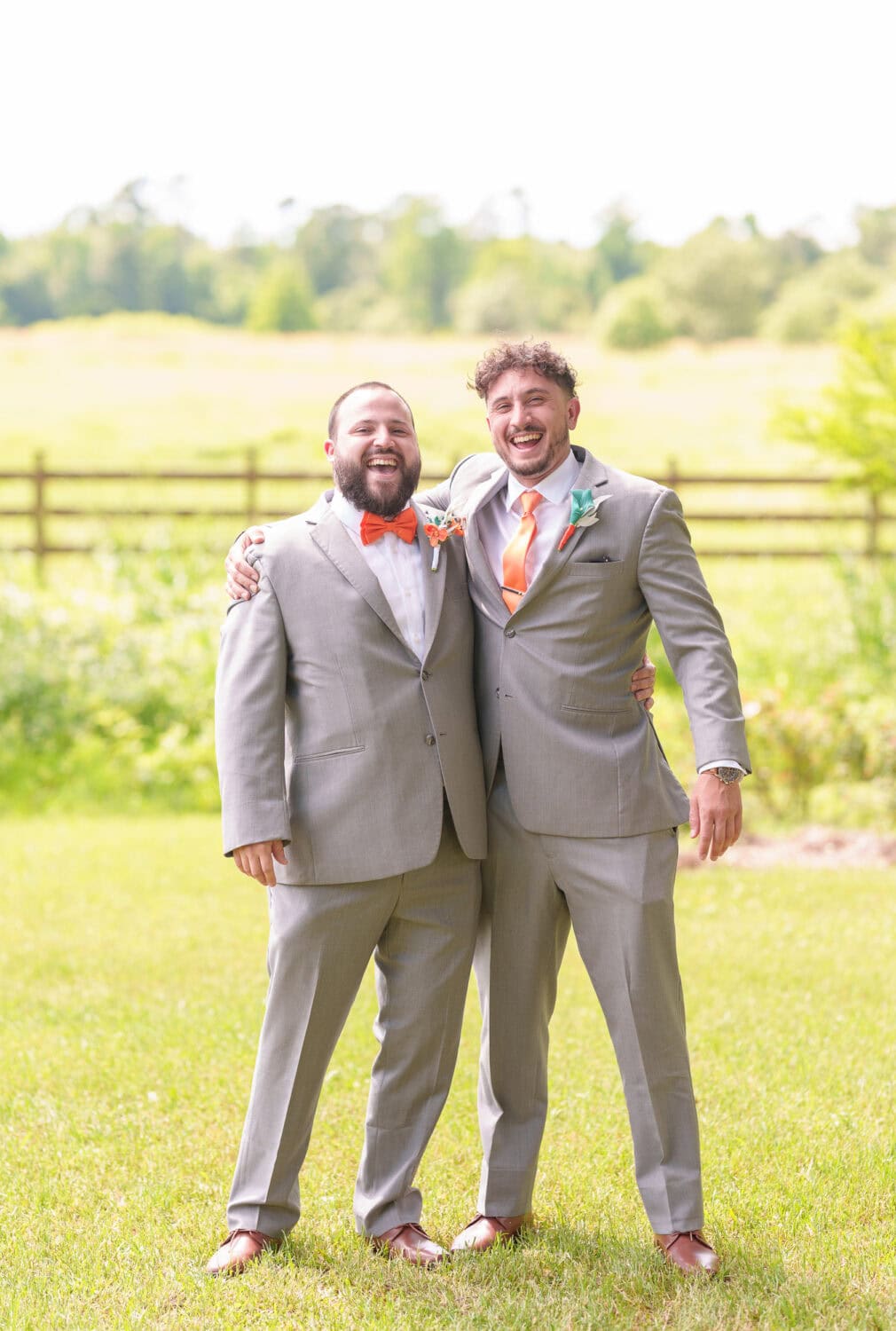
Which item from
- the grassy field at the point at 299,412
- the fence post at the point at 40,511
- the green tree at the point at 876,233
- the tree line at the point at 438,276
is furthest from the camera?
the green tree at the point at 876,233

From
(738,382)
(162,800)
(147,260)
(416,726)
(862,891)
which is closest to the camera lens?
(416,726)

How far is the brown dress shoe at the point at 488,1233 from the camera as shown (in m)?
3.62

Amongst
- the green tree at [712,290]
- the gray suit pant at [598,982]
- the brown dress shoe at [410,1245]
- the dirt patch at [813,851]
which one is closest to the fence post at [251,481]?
the dirt patch at [813,851]

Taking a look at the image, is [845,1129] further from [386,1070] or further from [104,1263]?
[104,1263]

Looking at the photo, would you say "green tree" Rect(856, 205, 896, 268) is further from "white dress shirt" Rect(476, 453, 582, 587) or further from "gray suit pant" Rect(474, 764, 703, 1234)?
"gray suit pant" Rect(474, 764, 703, 1234)

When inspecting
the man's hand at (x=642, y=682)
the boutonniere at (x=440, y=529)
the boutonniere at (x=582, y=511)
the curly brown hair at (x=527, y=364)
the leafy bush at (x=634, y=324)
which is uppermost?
the leafy bush at (x=634, y=324)

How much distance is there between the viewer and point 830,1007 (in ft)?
18.9

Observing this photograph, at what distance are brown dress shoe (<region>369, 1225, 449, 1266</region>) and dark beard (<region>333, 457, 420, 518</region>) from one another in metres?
1.80

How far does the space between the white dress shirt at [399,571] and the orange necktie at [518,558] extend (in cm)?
21

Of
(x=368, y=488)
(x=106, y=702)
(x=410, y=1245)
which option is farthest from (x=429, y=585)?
(x=106, y=702)

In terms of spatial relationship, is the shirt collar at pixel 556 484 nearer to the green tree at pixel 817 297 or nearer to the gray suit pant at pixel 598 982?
the gray suit pant at pixel 598 982

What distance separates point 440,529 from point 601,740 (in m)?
0.65

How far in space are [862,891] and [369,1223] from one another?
462 cm

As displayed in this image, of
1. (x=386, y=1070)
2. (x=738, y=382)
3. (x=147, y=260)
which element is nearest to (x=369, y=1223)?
(x=386, y=1070)
